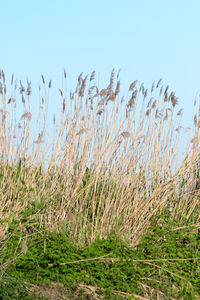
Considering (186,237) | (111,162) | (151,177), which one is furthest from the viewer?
(151,177)

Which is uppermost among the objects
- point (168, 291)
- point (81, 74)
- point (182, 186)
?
point (81, 74)

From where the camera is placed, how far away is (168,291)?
3.26 m

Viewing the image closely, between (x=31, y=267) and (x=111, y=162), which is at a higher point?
(x=111, y=162)

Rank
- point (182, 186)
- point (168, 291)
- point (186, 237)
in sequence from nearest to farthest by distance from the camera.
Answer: point (168, 291), point (186, 237), point (182, 186)

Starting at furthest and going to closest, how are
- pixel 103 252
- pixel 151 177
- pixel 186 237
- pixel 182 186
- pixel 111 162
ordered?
pixel 182 186 → pixel 151 177 → pixel 111 162 → pixel 186 237 → pixel 103 252

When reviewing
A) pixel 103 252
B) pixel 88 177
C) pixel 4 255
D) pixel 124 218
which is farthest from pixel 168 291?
pixel 88 177

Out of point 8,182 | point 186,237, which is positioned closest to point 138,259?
point 186,237

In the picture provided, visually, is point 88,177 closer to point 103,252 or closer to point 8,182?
point 8,182

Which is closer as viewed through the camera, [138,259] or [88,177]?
[138,259]

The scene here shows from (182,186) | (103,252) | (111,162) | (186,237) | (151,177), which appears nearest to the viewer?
(103,252)

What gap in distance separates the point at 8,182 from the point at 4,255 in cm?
146

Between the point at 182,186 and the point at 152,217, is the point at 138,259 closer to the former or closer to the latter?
the point at 152,217

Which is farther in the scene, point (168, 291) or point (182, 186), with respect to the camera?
point (182, 186)

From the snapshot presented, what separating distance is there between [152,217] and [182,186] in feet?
2.41
